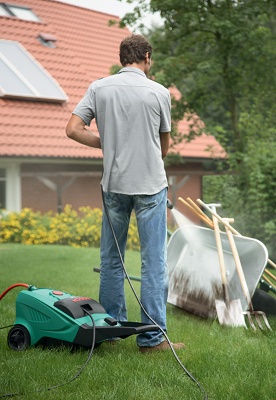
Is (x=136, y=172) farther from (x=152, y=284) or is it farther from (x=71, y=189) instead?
(x=71, y=189)

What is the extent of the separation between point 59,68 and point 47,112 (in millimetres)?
1565

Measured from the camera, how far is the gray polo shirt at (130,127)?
A: 3.84 metres

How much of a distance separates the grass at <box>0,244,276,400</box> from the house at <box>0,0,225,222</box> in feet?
25.0

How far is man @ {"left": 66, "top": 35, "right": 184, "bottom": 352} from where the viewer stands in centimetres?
385

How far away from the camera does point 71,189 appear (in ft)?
44.3

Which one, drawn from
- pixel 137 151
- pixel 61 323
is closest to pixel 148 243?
pixel 137 151

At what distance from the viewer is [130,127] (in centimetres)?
384

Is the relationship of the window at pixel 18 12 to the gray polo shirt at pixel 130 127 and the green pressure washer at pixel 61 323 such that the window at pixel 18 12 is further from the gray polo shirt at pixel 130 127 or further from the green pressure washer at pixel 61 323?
the green pressure washer at pixel 61 323

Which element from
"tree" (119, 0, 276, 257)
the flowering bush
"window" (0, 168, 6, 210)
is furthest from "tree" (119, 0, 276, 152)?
"window" (0, 168, 6, 210)

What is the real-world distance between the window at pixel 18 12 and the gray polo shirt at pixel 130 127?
1093 centimetres

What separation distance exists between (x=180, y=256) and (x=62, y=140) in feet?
24.8

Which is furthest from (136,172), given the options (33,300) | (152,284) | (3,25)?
(3,25)

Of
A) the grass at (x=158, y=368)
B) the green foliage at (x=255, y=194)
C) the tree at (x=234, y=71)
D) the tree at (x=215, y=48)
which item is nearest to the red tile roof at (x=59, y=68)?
the tree at (x=234, y=71)

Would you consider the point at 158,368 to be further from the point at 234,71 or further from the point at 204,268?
the point at 234,71
